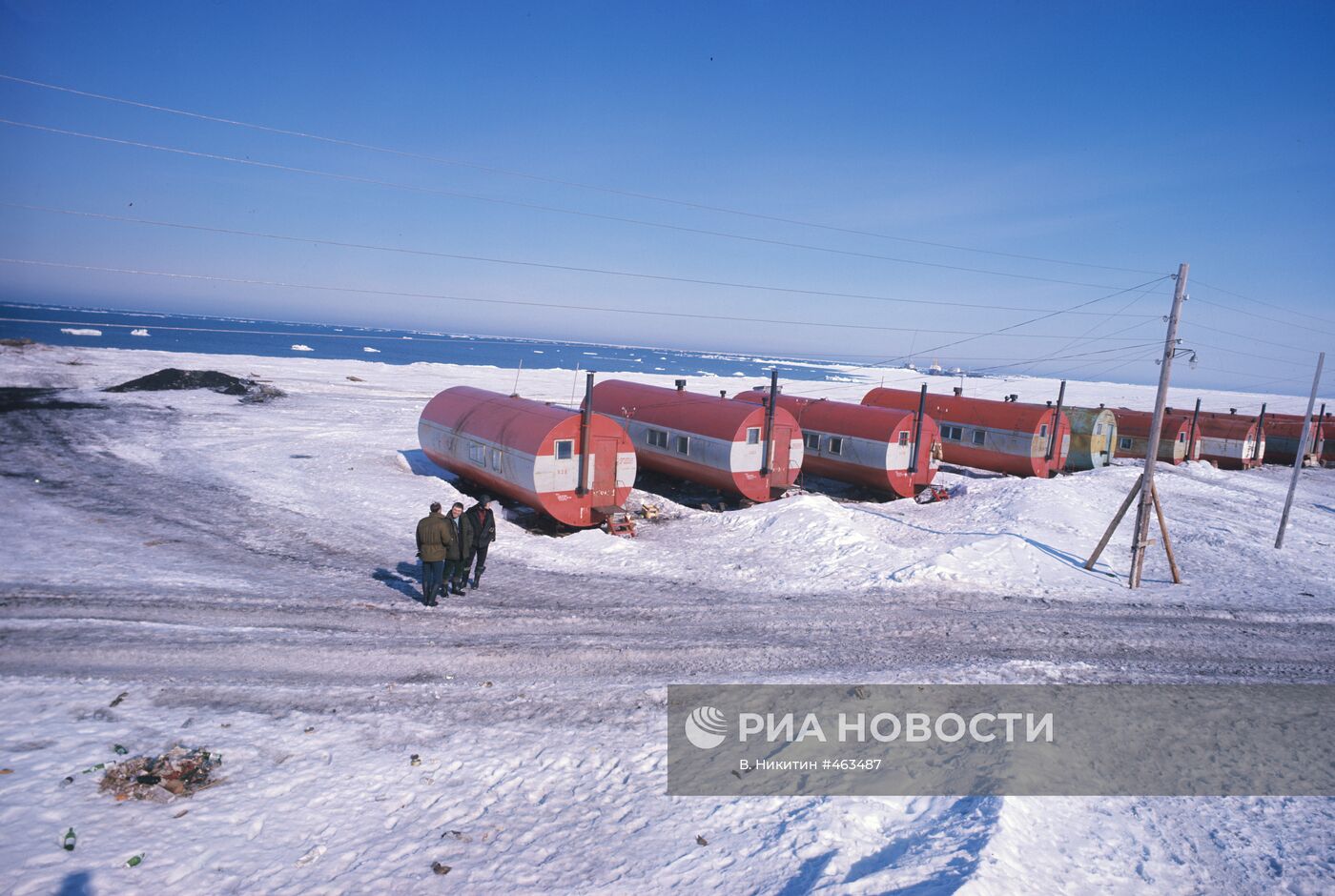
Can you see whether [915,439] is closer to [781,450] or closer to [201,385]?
[781,450]

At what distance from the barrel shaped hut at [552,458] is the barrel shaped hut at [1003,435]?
20025mm

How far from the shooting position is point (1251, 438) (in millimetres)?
41656

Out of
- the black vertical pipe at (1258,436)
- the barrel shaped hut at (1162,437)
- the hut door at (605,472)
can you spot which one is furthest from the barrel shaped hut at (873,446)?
the black vertical pipe at (1258,436)

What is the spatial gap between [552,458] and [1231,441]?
144 ft

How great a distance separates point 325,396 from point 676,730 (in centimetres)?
4526

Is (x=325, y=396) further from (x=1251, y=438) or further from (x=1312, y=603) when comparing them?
(x=1251, y=438)

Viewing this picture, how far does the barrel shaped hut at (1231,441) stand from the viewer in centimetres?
4094

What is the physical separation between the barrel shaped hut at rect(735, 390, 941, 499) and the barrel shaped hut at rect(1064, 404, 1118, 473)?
11085mm

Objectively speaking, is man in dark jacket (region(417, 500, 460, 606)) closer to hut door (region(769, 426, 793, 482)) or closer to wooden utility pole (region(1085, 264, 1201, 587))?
hut door (region(769, 426, 793, 482))

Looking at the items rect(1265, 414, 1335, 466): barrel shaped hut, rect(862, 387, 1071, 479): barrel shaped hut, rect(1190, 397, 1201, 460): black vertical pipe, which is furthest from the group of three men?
rect(1265, 414, 1335, 466): barrel shaped hut

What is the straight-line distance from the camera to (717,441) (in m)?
23.8

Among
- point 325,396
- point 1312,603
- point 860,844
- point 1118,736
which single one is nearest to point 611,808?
point 860,844

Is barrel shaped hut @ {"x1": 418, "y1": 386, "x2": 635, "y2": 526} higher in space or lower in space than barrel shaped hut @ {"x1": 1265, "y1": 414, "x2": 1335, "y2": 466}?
lower

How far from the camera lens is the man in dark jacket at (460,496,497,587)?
14.0 m
